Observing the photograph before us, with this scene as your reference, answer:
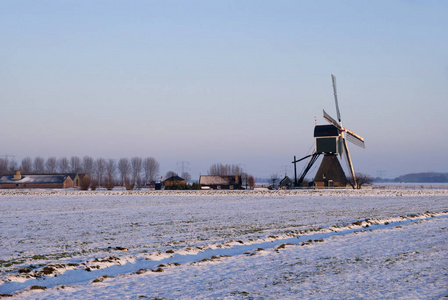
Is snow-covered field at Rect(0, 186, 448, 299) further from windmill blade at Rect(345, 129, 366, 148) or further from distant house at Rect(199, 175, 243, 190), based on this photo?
distant house at Rect(199, 175, 243, 190)

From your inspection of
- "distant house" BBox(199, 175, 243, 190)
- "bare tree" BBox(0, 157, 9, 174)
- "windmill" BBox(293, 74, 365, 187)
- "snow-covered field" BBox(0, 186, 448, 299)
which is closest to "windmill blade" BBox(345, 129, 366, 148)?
"windmill" BBox(293, 74, 365, 187)

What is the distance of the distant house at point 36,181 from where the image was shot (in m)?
130

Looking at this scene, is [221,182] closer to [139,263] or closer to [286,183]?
[286,183]

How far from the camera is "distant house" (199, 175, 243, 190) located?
113 metres

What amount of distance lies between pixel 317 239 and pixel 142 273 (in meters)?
9.00

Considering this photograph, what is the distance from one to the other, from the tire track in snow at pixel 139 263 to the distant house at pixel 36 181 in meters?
122

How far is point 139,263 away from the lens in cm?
1357

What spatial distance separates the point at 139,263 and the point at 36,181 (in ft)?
425

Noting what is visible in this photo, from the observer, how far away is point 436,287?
35.0 ft

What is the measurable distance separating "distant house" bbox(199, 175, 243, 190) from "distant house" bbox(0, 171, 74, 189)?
146 ft

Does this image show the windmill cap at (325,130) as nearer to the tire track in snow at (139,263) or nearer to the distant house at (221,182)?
the distant house at (221,182)

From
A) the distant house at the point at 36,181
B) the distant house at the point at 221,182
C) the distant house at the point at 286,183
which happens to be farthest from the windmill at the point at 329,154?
the distant house at the point at 36,181

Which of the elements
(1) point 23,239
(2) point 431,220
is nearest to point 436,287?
(1) point 23,239

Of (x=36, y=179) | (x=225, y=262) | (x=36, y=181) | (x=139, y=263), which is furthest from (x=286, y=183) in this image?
(x=139, y=263)
